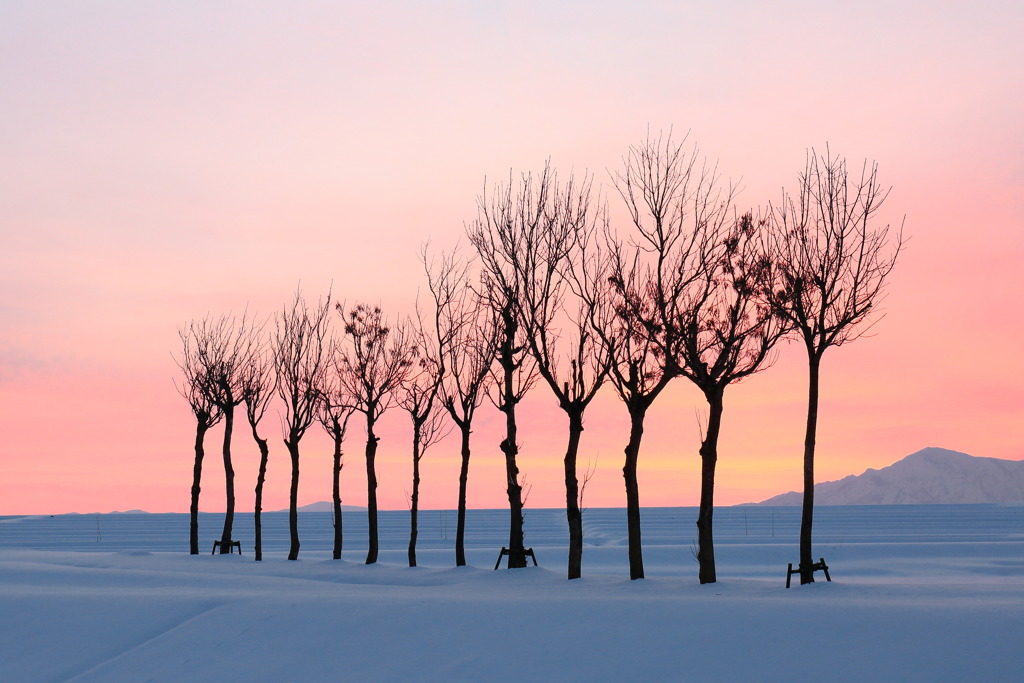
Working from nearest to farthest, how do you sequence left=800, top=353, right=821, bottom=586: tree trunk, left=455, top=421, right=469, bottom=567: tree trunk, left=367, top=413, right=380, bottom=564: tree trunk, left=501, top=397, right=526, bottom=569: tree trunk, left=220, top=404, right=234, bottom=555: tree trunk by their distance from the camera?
left=800, top=353, right=821, bottom=586: tree trunk < left=501, top=397, right=526, bottom=569: tree trunk < left=455, top=421, right=469, bottom=567: tree trunk < left=367, top=413, right=380, bottom=564: tree trunk < left=220, top=404, right=234, bottom=555: tree trunk

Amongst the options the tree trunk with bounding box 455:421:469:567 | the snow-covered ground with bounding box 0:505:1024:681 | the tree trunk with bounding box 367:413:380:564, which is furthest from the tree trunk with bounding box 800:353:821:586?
the tree trunk with bounding box 367:413:380:564

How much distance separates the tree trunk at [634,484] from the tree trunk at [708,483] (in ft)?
5.78

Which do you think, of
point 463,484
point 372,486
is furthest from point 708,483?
point 372,486

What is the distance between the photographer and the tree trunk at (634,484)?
23.9 metres

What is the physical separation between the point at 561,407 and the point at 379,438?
11.3 m

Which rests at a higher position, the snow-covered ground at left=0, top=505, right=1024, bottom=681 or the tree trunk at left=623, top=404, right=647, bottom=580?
the tree trunk at left=623, top=404, right=647, bottom=580

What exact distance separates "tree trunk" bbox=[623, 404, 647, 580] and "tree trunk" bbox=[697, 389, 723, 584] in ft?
5.78

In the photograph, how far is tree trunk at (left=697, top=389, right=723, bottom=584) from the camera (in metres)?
22.5

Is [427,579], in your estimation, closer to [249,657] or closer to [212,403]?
[249,657]

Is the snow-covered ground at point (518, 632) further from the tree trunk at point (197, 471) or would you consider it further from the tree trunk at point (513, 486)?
the tree trunk at point (197, 471)

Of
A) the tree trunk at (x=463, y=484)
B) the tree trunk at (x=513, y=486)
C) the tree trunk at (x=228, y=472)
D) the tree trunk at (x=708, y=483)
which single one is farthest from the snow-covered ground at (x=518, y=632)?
the tree trunk at (x=228, y=472)

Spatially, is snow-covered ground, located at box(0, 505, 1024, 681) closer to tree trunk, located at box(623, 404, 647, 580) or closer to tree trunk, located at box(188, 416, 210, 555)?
tree trunk, located at box(623, 404, 647, 580)

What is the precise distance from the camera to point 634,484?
2417 centimetres

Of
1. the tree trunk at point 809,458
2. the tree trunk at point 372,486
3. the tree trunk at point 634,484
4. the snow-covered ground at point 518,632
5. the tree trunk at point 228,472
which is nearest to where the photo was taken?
the snow-covered ground at point 518,632
